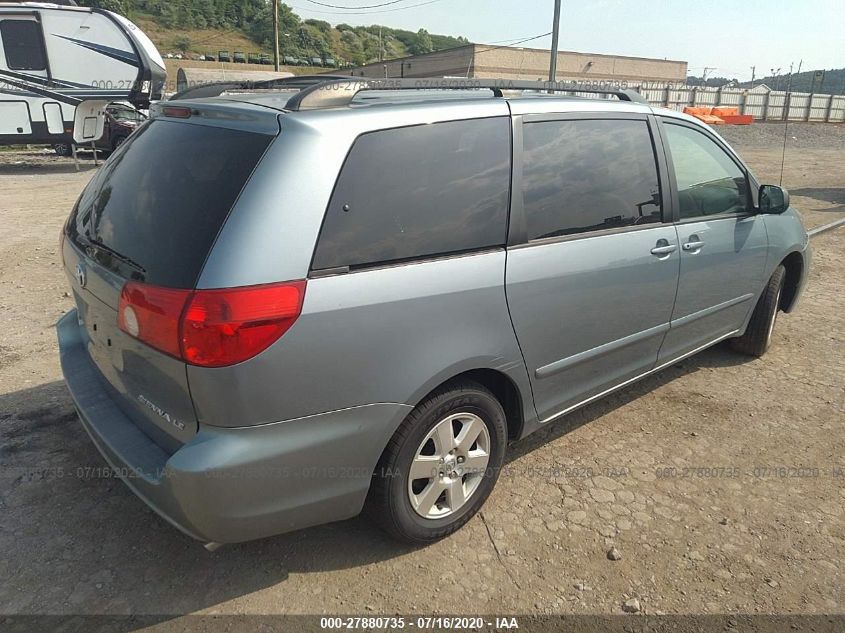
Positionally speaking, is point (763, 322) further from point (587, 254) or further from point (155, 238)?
point (155, 238)

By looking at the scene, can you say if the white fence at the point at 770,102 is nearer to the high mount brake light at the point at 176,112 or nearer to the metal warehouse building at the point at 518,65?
the metal warehouse building at the point at 518,65

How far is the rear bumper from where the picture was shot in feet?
6.36

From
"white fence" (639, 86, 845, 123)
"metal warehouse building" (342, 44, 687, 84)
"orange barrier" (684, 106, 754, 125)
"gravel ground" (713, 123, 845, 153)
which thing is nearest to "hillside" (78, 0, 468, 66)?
"metal warehouse building" (342, 44, 687, 84)

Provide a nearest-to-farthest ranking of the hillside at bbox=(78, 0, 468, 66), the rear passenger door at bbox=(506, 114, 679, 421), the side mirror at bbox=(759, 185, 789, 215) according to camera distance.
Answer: the rear passenger door at bbox=(506, 114, 679, 421) → the side mirror at bbox=(759, 185, 789, 215) → the hillside at bbox=(78, 0, 468, 66)

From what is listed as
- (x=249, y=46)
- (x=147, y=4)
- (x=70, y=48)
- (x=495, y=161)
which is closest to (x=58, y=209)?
(x=70, y=48)

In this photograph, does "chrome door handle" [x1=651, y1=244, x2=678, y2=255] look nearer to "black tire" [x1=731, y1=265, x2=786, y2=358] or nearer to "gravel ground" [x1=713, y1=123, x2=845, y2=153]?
"black tire" [x1=731, y1=265, x2=786, y2=358]

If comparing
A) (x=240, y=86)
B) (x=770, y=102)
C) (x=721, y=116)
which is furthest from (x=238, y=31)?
(x=240, y=86)

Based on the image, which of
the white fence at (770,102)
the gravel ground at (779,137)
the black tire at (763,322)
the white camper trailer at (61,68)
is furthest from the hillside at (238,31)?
the black tire at (763,322)

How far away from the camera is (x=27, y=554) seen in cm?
246

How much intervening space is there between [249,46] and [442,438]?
10529 cm

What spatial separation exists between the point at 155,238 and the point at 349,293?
0.70 m

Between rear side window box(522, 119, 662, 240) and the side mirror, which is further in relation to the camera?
the side mirror

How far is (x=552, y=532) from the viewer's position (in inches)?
106

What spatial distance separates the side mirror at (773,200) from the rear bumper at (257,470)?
9.93 feet
